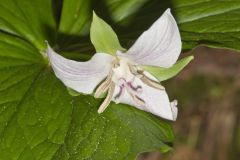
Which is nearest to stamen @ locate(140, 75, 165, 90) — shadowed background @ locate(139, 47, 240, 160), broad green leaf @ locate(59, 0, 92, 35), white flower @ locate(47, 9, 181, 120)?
white flower @ locate(47, 9, 181, 120)

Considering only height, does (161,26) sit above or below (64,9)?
above

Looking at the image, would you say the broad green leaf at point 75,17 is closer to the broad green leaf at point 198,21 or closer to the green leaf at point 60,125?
the broad green leaf at point 198,21

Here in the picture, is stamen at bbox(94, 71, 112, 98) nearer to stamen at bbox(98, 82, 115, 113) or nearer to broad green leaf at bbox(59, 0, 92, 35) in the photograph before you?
stamen at bbox(98, 82, 115, 113)

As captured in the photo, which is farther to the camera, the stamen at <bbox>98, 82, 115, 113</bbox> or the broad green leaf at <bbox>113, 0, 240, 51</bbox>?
the broad green leaf at <bbox>113, 0, 240, 51</bbox>

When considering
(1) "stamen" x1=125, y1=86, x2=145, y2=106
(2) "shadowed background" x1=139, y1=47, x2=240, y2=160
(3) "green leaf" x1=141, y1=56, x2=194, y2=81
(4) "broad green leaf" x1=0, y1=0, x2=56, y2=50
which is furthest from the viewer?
(2) "shadowed background" x1=139, y1=47, x2=240, y2=160

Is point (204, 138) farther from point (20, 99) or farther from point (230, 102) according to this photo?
point (20, 99)

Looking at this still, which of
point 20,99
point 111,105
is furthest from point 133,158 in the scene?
point 20,99

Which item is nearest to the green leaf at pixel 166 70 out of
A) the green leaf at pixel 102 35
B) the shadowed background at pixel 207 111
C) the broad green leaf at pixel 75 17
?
the green leaf at pixel 102 35

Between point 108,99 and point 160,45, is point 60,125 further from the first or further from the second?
point 160,45

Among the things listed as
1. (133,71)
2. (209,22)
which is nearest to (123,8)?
(209,22)
